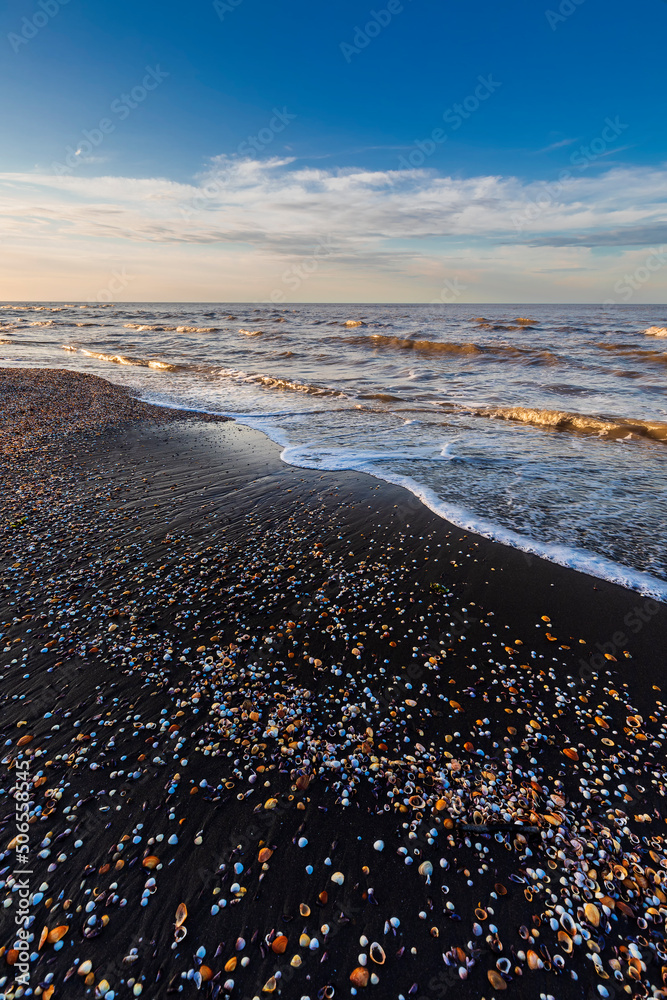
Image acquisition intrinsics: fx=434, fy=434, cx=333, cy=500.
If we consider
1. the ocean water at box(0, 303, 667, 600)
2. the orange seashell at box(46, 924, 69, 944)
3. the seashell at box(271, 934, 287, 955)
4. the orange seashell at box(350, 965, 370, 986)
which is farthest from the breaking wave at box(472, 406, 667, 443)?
the orange seashell at box(46, 924, 69, 944)

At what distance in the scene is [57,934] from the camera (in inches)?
123

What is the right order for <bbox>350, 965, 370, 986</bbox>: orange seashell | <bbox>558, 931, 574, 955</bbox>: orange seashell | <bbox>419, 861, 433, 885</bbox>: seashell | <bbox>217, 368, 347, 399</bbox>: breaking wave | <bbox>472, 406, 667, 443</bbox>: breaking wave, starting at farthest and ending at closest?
<bbox>217, 368, 347, 399</bbox>: breaking wave < <bbox>472, 406, 667, 443</bbox>: breaking wave < <bbox>419, 861, 433, 885</bbox>: seashell < <bbox>558, 931, 574, 955</bbox>: orange seashell < <bbox>350, 965, 370, 986</bbox>: orange seashell

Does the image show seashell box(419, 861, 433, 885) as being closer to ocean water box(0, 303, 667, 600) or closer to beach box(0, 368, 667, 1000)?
beach box(0, 368, 667, 1000)

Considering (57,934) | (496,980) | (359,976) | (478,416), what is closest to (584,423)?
(478,416)

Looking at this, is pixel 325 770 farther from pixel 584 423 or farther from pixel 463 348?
pixel 463 348

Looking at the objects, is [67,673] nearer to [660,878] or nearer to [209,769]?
[209,769]

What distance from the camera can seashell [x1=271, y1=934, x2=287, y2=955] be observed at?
121 inches

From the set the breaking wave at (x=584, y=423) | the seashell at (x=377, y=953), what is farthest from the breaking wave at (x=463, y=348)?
the seashell at (x=377, y=953)

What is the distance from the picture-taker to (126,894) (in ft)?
11.0

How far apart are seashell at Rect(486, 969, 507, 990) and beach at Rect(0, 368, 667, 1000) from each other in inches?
0.4

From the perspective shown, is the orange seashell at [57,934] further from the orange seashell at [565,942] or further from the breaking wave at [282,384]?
the breaking wave at [282,384]

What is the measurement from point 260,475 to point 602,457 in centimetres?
1036

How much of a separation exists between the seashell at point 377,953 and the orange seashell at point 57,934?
2207 mm

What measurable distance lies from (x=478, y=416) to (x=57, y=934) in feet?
62.4
